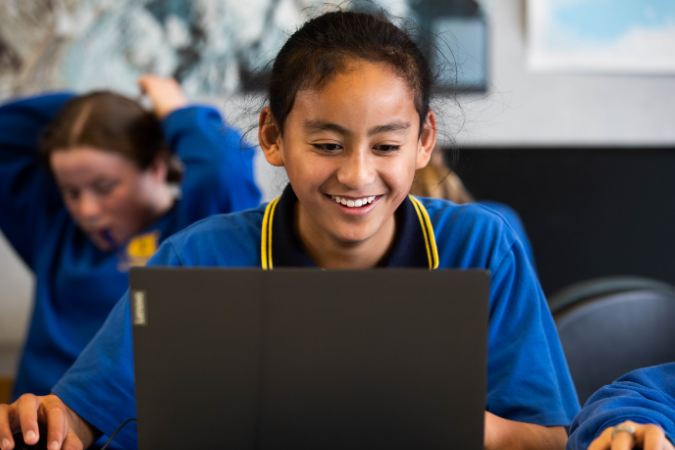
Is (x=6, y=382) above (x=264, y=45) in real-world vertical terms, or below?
below

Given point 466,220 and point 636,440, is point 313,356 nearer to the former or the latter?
point 636,440

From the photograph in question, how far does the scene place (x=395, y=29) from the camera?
0.70 meters

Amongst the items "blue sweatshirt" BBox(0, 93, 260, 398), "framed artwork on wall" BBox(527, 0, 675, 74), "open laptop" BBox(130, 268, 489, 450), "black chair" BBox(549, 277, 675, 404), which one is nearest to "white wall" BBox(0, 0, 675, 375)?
"framed artwork on wall" BBox(527, 0, 675, 74)

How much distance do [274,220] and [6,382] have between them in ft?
4.97

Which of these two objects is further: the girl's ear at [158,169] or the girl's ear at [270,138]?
the girl's ear at [158,169]

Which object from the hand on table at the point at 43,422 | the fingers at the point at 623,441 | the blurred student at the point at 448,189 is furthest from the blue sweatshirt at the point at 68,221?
the fingers at the point at 623,441

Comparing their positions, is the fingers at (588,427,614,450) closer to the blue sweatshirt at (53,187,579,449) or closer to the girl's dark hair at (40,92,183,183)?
the blue sweatshirt at (53,187,579,449)

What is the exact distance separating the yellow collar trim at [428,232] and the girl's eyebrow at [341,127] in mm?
151

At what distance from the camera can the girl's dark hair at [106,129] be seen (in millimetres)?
1178

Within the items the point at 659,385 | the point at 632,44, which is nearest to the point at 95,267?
the point at 659,385

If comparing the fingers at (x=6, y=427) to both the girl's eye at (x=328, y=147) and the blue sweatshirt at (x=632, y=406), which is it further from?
the blue sweatshirt at (x=632, y=406)

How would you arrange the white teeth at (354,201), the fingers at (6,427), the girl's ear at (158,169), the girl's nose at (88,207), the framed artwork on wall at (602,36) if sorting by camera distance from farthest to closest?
the framed artwork on wall at (602,36), the girl's ear at (158,169), the girl's nose at (88,207), the white teeth at (354,201), the fingers at (6,427)

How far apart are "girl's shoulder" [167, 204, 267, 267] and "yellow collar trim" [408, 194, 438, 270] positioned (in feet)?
0.68

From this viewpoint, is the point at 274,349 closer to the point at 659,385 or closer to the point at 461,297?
the point at 461,297
